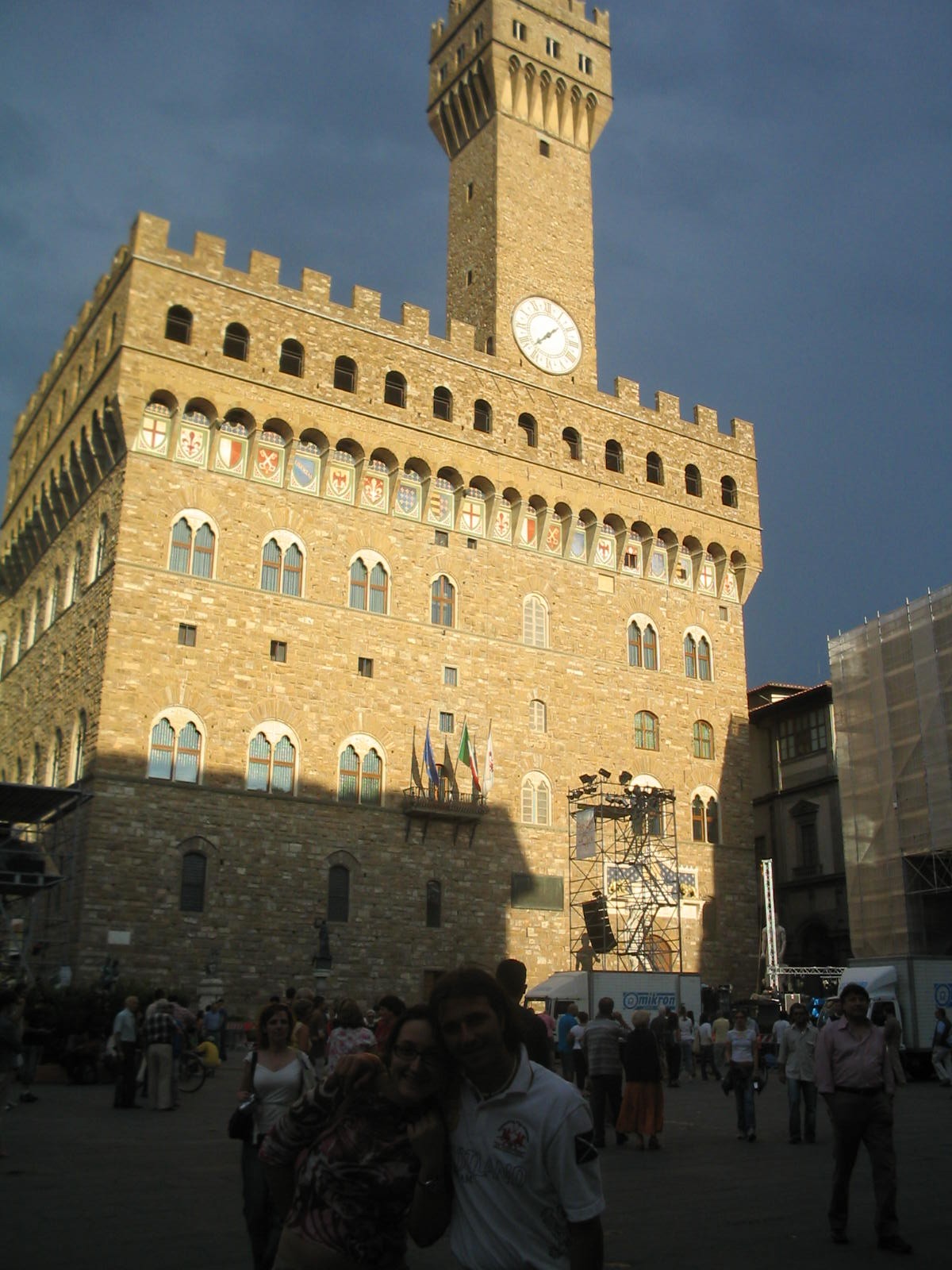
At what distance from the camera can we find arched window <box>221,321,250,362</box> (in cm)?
2811

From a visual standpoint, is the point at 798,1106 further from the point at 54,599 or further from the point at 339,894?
the point at 54,599

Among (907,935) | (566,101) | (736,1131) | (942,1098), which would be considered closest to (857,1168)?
(736,1131)

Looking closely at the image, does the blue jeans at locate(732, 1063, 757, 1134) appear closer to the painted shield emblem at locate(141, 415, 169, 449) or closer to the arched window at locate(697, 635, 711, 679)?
the painted shield emblem at locate(141, 415, 169, 449)

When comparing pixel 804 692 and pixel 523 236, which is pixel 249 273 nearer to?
pixel 523 236

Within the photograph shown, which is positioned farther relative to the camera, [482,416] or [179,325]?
[482,416]

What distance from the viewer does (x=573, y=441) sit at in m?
33.2

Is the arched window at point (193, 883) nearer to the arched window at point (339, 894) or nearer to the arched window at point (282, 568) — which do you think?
the arched window at point (339, 894)

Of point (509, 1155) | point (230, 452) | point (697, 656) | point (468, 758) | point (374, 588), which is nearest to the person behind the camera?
point (509, 1155)

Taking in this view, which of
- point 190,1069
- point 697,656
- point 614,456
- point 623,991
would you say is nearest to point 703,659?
point 697,656

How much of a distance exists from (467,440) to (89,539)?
9660mm

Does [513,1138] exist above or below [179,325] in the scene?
below

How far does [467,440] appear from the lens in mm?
30891

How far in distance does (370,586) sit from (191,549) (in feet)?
14.5

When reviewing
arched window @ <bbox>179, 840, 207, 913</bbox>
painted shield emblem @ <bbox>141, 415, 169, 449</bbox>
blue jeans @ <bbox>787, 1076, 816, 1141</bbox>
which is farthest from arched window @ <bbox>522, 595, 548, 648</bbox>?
blue jeans @ <bbox>787, 1076, 816, 1141</bbox>
